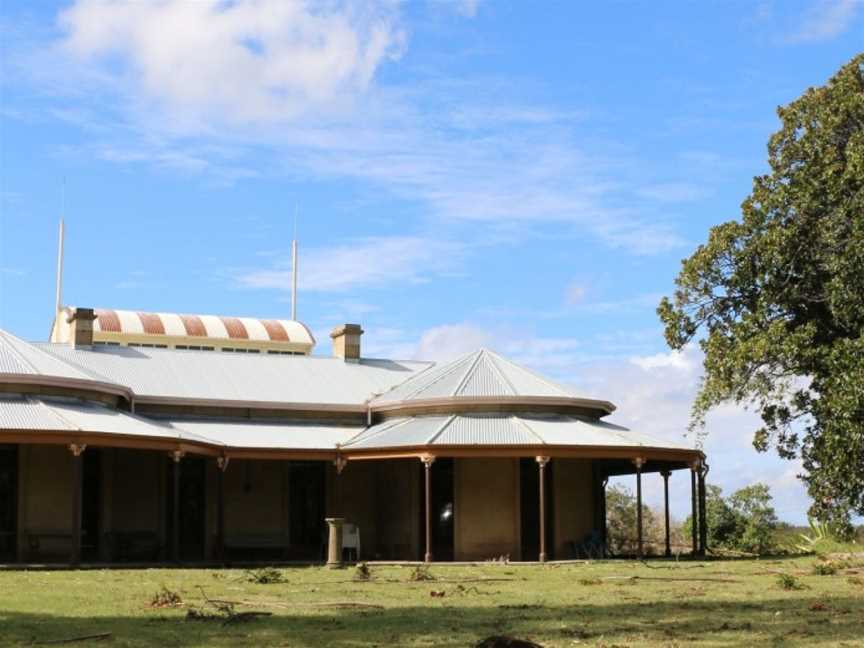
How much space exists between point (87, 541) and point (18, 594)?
10.4m

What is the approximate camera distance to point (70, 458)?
27094mm

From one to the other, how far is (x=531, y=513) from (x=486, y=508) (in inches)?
43.6

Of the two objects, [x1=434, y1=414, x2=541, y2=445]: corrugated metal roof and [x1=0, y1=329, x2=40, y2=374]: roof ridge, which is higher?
[x1=0, y1=329, x2=40, y2=374]: roof ridge

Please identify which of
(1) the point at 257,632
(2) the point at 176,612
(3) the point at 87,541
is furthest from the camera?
(3) the point at 87,541

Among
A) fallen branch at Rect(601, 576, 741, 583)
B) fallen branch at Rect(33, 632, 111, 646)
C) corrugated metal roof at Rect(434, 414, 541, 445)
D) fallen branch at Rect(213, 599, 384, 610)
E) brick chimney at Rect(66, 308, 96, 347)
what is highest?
brick chimney at Rect(66, 308, 96, 347)

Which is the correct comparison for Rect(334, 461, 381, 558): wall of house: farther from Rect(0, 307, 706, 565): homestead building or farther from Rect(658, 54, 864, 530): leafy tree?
Rect(658, 54, 864, 530): leafy tree

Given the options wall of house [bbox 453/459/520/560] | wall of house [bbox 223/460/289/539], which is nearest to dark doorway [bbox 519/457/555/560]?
wall of house [bbox 453/459/520/560]

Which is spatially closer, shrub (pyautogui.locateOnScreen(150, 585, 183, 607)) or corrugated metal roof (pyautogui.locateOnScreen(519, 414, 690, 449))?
shrub (pyautogui.locateOnScreen(150, 585, 183, 607))

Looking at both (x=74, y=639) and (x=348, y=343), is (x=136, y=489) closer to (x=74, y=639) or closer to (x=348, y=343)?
(x=348, y=343)

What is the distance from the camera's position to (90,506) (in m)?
28.2

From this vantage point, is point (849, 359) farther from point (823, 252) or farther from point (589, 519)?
point (589, 519)

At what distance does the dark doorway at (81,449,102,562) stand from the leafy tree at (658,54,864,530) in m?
12.3

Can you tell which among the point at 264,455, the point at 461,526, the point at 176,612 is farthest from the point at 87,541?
the point at 176,612

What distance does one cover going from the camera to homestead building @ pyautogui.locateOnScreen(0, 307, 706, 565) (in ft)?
87.9
